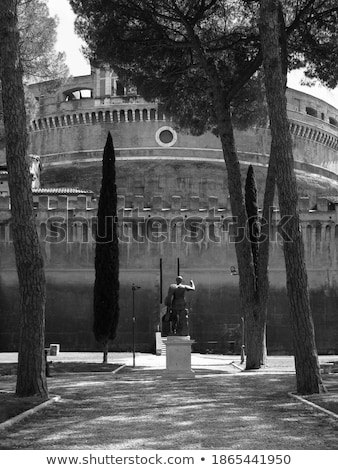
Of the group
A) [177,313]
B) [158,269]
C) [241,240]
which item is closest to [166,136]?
[158,269]

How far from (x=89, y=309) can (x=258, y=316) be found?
14489 mm

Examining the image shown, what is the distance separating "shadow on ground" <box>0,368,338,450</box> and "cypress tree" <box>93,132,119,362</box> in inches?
376

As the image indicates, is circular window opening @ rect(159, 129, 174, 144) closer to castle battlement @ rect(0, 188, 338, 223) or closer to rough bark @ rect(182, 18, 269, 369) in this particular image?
castle battlement @ rect(0, 188, 338, 223)

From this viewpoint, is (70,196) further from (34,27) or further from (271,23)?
(271,23)

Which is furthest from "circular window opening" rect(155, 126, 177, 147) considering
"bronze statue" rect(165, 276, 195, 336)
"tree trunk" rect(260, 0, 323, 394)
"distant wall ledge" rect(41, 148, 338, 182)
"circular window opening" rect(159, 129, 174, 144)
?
"tree trunk" rect(260, 0, 323, 394)

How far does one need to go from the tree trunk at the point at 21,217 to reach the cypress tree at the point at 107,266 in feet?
37.2

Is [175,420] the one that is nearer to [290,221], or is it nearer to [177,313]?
[290,221]

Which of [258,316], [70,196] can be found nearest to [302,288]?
[258,316]

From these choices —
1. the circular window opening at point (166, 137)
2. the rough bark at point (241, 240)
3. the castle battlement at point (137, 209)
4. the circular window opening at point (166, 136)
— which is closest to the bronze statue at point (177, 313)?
the rough bark at point (241, 240)

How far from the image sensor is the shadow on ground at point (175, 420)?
224 inches

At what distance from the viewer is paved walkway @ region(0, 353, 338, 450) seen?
5684mm

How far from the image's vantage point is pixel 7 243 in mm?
27703

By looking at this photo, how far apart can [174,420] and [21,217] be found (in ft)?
10.8

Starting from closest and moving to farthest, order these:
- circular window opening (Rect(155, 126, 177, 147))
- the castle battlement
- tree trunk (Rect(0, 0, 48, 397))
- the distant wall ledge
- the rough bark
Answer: tree trunk (Rect(0, 0, 48, 397))
the rough bark
the castle battlement
the distant wall ledge
circular window opening (Rect(155, 126, 177, 147))
